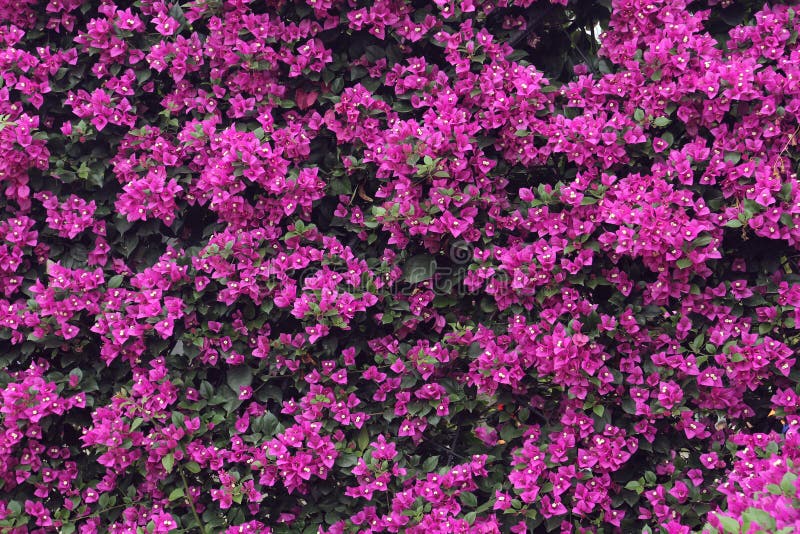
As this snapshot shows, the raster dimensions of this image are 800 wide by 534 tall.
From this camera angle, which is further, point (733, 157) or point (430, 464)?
point (430, 464)

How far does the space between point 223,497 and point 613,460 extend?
1.20m

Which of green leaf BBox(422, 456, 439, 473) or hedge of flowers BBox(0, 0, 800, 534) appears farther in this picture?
green leaf BBox(422, 456, 439, 473)

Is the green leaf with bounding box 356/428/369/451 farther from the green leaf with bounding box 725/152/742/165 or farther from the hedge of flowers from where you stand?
the green leaf with bounding box 725/152/742/165

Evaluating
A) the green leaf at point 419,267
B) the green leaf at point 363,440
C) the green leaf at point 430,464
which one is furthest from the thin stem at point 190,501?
the green leaf at point 419,267

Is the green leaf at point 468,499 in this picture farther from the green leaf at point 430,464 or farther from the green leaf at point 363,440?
the green leaf at point 363,440

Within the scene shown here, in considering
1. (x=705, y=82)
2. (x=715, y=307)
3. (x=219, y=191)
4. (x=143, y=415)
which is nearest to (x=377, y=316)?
(x=219, y=191)

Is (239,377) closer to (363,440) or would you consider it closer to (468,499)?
(363,440)

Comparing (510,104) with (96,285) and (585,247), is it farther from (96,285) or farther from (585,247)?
(96,285)

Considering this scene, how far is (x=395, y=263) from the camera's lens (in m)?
2.74

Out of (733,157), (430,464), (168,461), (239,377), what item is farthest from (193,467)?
(733,157)

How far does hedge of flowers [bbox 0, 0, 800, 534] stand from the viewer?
8.30 ft

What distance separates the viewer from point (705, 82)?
2.49m

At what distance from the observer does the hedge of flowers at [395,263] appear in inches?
99.6

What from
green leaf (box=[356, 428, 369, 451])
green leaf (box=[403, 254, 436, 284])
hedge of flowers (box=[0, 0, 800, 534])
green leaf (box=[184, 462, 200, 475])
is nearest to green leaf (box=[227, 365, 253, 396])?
hedge of flowers (box=[0, 0, 800, 534])
